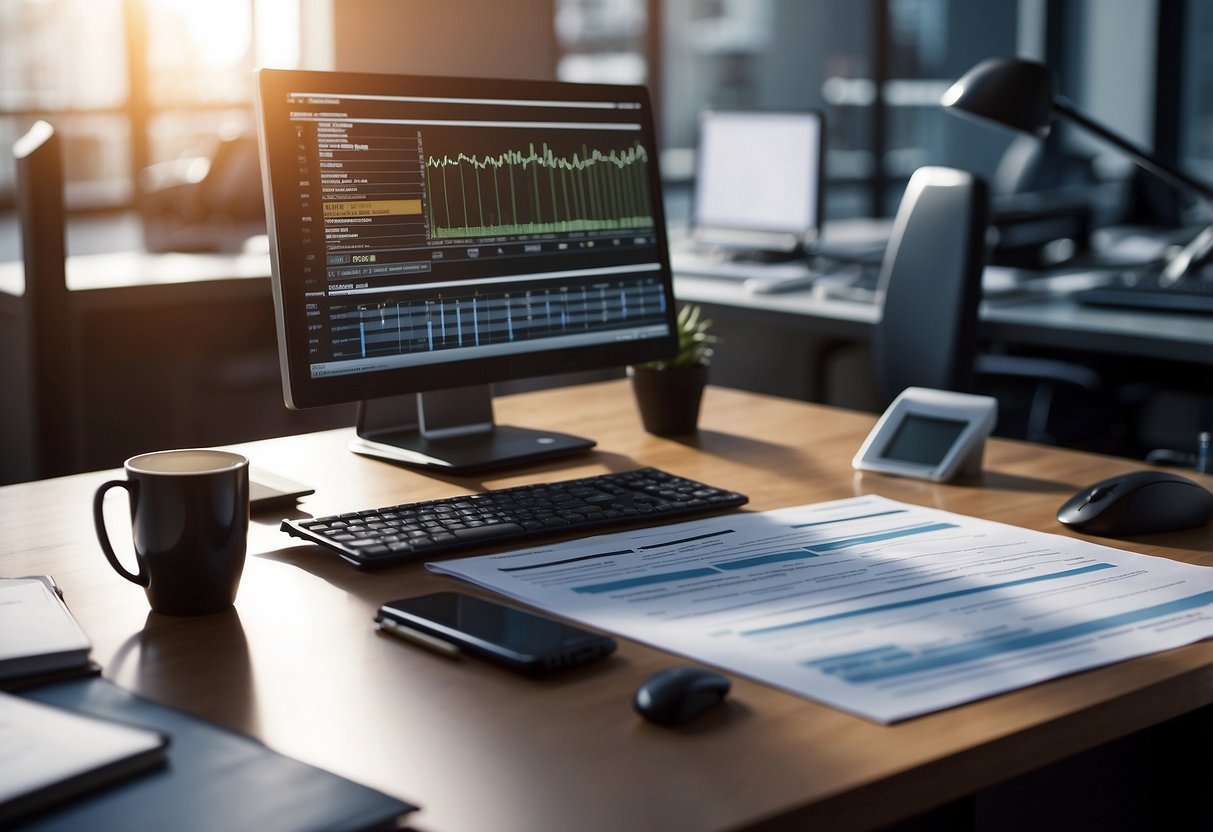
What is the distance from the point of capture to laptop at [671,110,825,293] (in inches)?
134

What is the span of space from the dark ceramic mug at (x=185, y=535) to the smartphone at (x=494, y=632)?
131 mm

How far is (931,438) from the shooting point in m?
1.44

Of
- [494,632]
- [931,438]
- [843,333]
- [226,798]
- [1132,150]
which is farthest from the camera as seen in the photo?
[843,333]

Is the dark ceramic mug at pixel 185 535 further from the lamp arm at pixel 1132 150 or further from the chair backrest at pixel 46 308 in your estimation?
the chair backrest at pixel 46 308

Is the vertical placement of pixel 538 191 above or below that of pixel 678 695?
above

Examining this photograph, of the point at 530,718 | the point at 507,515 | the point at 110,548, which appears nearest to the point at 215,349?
the point at 507,515

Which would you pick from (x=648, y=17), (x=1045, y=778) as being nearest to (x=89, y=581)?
(x=1045, y=778)

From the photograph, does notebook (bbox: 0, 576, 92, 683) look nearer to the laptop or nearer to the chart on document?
the chart on document

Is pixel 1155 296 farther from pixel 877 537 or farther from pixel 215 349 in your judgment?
pixel 215 349

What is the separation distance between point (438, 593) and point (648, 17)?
5408 mm

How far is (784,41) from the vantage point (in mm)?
7578

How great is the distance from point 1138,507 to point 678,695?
597 mm

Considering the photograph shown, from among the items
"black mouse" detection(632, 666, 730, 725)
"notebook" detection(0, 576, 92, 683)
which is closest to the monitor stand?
"notebook" detection(0, 576, 92, 683)

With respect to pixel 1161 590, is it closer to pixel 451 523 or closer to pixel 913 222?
pixel 451 523
